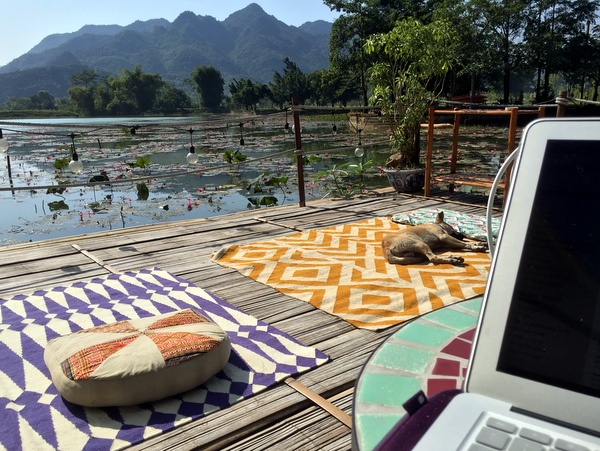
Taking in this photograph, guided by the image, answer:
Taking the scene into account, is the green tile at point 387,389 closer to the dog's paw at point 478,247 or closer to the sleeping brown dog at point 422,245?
the sleeping brown dog at point 422,245

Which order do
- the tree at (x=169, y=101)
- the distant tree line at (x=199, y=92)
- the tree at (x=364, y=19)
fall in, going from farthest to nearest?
the tree at (x=169, y=101), the distant tree line at (x=199, y=92), the tree at (x=364, y=19)

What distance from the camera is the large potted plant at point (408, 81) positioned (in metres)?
5.50

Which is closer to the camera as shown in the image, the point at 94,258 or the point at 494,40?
the point at 94,258

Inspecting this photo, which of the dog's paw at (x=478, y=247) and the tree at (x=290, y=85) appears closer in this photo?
the dog's paw at (x=478, y=247)

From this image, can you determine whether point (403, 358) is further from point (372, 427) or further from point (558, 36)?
point (558, 36)

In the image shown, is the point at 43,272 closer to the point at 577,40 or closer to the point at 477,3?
the point at 477,3

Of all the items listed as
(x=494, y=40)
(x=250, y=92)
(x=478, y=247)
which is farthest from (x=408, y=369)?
(x=250, y=92)

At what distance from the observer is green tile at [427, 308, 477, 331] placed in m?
1.07

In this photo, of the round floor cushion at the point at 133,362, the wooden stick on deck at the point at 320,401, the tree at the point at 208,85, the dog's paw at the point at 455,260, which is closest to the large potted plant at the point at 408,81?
the dog's paw at the point at 455,260

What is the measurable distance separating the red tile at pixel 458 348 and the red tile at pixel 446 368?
31 millimetres

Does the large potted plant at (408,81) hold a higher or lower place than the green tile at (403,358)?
higher

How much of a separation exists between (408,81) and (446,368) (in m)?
5.25

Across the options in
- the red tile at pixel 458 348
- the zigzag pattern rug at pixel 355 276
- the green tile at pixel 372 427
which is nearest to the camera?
the green tile at pixel 372 427

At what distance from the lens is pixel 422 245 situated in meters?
3.25
